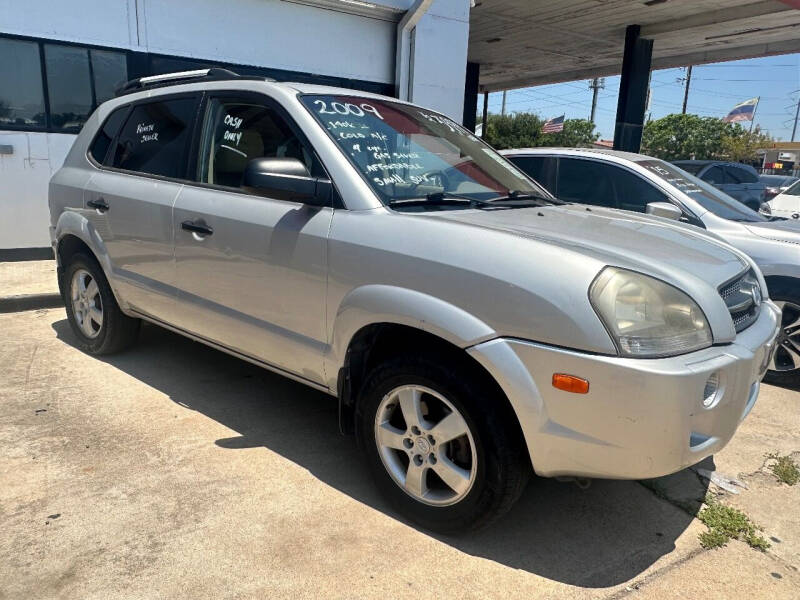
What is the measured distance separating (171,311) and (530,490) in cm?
224

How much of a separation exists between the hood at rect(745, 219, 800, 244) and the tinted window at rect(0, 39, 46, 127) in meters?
7.61

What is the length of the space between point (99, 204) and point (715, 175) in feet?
24.2

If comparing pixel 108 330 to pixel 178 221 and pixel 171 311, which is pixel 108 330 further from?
pixel 178 221

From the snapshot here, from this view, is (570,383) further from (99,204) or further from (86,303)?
(86,303)

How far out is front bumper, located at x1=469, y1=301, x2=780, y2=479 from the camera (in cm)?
207

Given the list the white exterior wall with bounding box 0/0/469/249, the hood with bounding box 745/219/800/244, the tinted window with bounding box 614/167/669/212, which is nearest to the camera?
the hood with bounding box 745/219/800/244

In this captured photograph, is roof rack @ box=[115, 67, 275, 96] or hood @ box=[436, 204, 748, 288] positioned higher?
roof rack @ box=[115, 67, 275, 96]

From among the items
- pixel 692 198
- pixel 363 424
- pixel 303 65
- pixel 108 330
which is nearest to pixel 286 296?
pixel 363 424

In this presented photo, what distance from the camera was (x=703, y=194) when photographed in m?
5.27

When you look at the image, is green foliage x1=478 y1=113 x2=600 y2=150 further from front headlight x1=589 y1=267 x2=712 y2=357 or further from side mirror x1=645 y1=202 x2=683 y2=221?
front headlight x1=589 y1=267 x2=712 y2=357

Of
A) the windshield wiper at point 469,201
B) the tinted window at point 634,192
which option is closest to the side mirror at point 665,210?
the tinted window at point 634,192

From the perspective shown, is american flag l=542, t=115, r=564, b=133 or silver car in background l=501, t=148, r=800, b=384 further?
american flag l=542, t=115, r=564, b=133

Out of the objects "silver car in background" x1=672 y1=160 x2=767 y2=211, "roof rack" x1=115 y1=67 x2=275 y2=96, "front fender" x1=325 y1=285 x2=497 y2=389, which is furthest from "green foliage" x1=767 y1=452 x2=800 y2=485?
"silver car in background" x1=672 y1=160 x2=767 y2=211

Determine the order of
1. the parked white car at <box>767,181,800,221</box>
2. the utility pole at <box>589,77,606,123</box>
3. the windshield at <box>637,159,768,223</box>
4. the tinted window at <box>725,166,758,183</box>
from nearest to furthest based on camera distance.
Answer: the windshield at <box>637,159,768,223</box> < the tinted window at <box>725,166,758,183</box> < the parked white car at <box>767,181,800,221</box> < the utility pole at <box>589,77,606,123</box>
